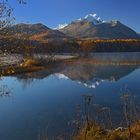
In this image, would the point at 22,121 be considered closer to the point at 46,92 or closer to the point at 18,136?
the point at 18,136

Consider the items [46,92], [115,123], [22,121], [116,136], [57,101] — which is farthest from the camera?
[46,92]

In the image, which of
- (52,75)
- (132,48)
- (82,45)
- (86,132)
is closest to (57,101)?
(86,132)

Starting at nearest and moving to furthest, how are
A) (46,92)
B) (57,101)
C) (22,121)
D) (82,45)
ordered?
(22,121) < (57,101) < (46,92) < (82,45)

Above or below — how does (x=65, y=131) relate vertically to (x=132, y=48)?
below

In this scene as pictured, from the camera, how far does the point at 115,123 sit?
12664mm

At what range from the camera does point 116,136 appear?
880cm

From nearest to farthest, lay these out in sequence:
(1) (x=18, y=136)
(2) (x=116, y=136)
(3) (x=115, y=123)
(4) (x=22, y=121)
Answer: (2) (x=116, y=136) < (1) (x=18, y=136) < (3) (x=115, y=123) < (4) (x=22, y=121)

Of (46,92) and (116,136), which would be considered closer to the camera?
(116,136)

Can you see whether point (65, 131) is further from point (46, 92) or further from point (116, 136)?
point (46, 92)

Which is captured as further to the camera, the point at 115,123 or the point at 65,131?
the point at 115,123

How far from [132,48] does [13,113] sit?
93.0 m

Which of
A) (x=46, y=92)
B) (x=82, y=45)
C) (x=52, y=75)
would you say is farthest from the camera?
(x=82, y=45)

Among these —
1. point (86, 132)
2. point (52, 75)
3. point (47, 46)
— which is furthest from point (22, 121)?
point (47, 46)

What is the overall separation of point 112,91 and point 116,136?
1216 centimetres
